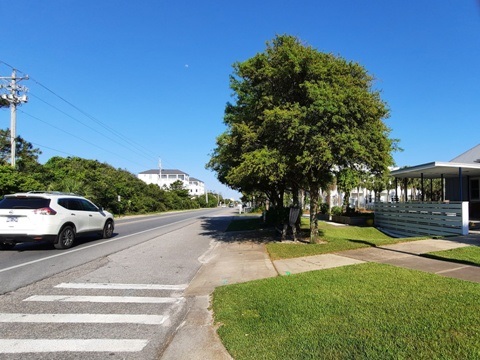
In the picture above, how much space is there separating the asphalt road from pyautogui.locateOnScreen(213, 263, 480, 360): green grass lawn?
1.05 metres

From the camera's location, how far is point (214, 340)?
4445 mm

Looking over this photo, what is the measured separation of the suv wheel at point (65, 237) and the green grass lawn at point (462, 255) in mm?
10740

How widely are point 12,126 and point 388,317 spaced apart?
37.7 metres

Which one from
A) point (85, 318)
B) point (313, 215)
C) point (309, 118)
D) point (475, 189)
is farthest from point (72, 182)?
point (475, 189)

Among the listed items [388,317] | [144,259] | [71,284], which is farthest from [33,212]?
[388,317]

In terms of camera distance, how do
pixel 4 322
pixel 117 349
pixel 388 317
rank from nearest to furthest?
pixel 117 349 < pixel 388 317 < pixel 4 322

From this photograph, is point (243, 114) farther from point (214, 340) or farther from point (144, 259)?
point (214, 340)

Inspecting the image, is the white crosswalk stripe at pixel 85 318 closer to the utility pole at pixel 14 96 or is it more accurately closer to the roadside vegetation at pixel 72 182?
the roadside vegetation at pixel 72 182

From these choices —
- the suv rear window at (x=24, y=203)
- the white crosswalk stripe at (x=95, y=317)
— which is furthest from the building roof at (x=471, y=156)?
the suv rear window at (x=24, y=203)

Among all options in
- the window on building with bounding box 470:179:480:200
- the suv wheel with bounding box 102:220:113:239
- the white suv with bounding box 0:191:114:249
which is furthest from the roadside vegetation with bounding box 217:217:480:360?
the window on building with bounding box 470:179:480:200

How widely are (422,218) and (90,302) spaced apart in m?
15.0

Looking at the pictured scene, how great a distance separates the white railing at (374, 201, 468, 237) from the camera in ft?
44.7

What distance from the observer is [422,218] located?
16641mm

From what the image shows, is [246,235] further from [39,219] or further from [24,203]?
[24,203]
